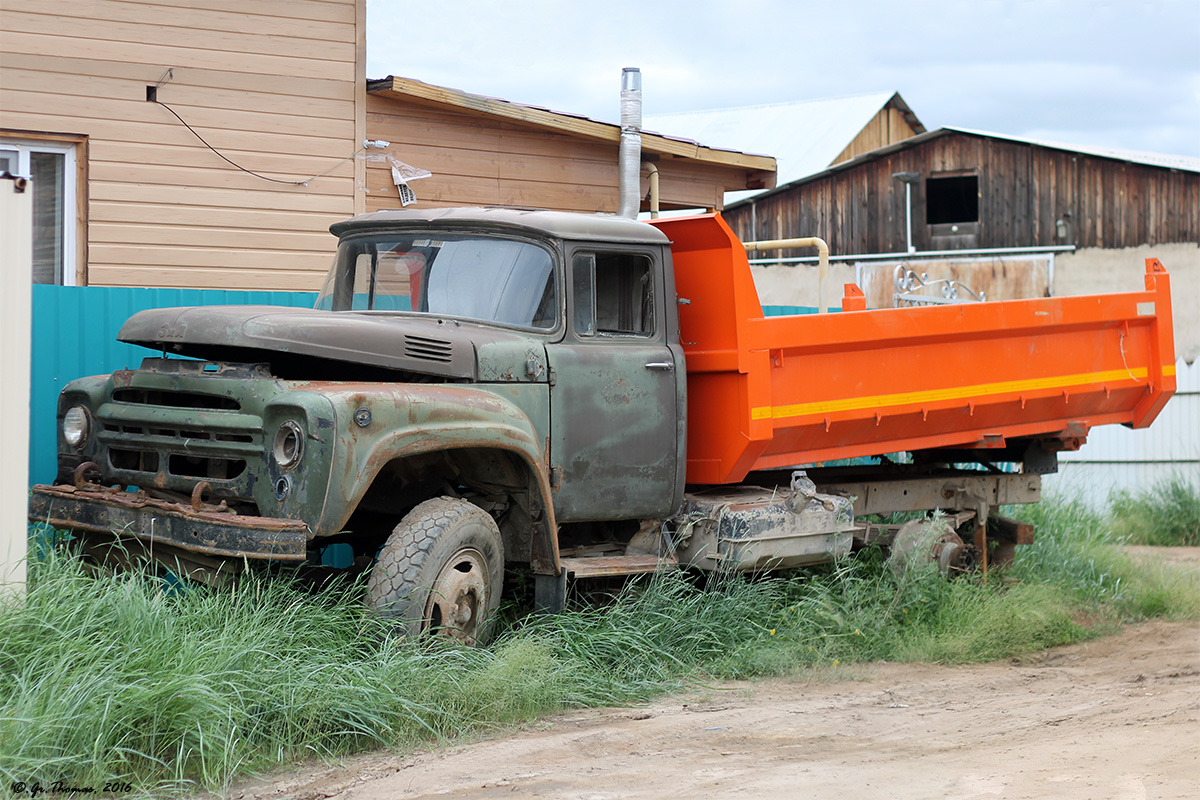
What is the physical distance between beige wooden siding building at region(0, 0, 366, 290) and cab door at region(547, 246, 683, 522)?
3.67 m

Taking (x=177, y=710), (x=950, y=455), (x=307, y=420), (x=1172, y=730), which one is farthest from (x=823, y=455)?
(x=177, y=710)

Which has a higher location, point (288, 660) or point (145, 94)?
point (145, 94)

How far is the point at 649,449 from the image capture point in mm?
6891

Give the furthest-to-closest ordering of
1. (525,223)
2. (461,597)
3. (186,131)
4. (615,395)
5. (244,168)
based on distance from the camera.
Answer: (244,168) < (186,131) < (615,395) < (525,223) < (461,597)

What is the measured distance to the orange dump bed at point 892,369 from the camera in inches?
281

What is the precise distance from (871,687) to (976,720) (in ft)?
2.62

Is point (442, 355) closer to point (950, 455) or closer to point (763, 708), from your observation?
point (763, 708)

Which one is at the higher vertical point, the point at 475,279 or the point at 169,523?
the point at 475,279

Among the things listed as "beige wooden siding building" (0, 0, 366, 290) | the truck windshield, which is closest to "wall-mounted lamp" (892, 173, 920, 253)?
"beige wooden siding building" (0, 0, 366, 290)

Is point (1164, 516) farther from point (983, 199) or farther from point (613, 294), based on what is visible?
point (983, 199)

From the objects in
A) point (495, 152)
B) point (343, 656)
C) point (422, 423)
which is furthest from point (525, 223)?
point (495, 152)

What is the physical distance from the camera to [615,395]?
673 cm

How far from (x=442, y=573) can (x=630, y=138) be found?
238 inches

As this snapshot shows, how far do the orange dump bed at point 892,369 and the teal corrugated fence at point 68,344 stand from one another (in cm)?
318
